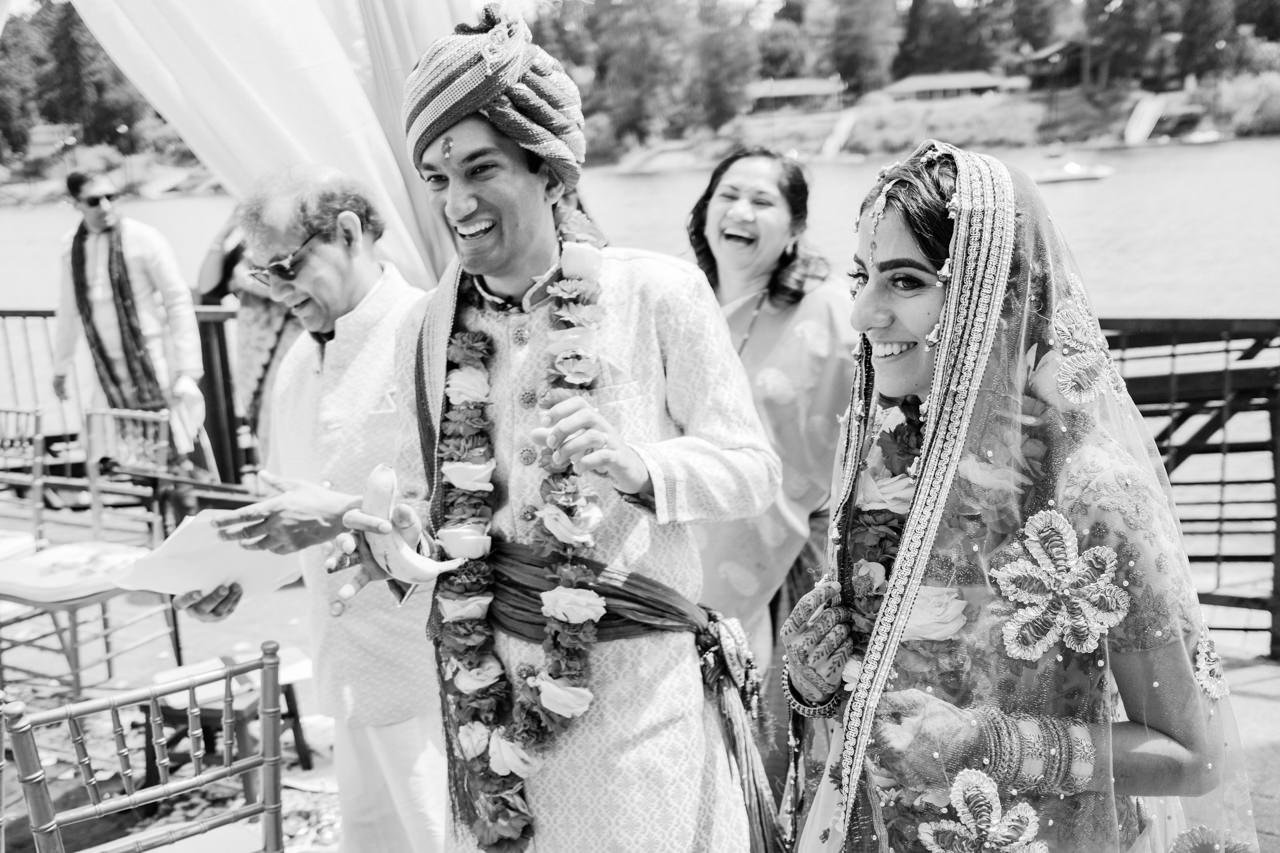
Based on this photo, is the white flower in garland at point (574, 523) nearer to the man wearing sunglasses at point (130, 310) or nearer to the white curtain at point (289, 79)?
the white curtain at point (289, 79)

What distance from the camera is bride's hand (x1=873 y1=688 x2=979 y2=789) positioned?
1.04 m

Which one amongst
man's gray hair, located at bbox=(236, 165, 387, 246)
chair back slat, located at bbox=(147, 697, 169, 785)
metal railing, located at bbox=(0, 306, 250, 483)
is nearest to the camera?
chair back slat, located at bbox=(147, 697, 169, 785)

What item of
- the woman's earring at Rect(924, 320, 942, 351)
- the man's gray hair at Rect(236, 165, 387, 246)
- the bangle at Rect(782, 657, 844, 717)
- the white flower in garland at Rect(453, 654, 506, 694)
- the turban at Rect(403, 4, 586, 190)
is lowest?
the white flower in garland at Rect(453, 654, 506, 694)

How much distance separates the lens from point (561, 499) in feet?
4.67

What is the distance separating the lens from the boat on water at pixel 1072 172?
16.8 meters

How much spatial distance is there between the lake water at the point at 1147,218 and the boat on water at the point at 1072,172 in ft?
0.45

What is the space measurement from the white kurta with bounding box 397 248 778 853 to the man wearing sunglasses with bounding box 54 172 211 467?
3596 mm

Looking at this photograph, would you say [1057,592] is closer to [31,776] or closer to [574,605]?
[574,605]

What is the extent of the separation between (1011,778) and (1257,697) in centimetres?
268

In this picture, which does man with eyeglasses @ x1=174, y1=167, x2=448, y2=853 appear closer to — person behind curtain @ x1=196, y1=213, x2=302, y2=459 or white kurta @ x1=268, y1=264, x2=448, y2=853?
white kurta @ x1=268, y1=264, x2=448, y2=853

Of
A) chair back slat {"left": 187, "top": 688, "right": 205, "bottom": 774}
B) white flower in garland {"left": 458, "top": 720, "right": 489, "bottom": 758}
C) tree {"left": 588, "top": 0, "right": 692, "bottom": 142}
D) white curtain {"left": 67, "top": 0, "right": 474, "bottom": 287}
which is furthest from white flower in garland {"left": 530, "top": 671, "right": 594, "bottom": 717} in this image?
tree {"left": 588, "top": 0, "right": 692, "bottom": 142}

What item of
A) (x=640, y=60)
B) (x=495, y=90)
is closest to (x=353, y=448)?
(x=495, y=90)

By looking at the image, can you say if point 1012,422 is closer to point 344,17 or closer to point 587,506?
point 587,506

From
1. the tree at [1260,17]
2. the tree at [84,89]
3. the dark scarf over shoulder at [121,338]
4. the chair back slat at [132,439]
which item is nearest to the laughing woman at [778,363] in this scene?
the chair back slat at [132,439]
